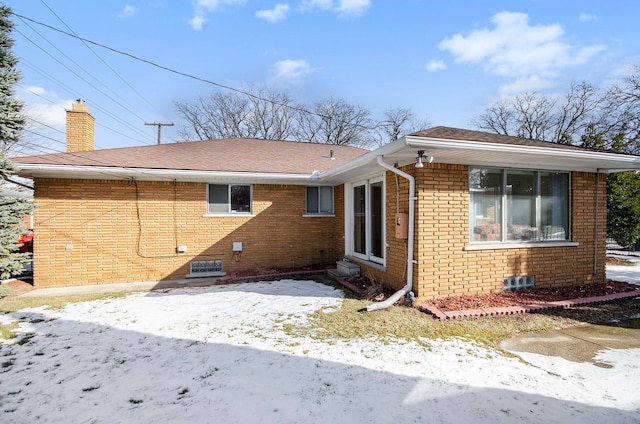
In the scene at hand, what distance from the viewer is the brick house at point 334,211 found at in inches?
214

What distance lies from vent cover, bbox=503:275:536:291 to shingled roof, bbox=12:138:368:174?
19.1 feet

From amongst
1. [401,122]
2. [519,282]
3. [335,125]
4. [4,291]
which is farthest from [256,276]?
[401,122]

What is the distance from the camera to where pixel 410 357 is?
3.54m

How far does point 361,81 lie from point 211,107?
20.8m

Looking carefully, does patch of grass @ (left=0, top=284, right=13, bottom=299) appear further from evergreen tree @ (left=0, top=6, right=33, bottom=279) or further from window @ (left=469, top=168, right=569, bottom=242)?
Result: window @ (left=469, top=168, right=569, bottom=242)

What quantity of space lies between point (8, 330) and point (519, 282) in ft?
29.3

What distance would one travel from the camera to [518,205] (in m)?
6.04

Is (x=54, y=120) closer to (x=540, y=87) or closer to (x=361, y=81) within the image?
(x=361, y=81)

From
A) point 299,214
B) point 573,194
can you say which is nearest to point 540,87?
point 573,194

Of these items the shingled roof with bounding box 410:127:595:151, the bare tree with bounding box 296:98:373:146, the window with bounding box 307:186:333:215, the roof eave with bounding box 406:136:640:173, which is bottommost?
the window with bounding box 307:186:333:215

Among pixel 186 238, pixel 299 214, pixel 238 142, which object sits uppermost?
pixel 238 142

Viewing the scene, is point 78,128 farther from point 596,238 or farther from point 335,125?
point 335,125

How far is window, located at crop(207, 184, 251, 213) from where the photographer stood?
884 centimetres

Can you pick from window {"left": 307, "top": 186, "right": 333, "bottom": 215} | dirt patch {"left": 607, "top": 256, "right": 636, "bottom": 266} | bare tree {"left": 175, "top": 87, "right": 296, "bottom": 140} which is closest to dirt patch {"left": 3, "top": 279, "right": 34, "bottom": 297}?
window {"left": 307, "top": 186, "right": 333, "bottom": 215}
